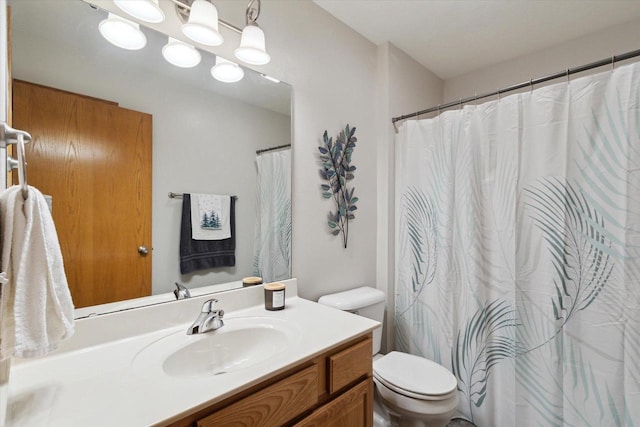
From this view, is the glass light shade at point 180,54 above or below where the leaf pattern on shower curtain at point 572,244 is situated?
above

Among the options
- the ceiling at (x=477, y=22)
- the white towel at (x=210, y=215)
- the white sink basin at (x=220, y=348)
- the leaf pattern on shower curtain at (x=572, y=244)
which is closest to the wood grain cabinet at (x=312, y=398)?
the white sink basin at (x=220, y=348)

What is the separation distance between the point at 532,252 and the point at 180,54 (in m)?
1.87

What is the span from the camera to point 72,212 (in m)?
0.96

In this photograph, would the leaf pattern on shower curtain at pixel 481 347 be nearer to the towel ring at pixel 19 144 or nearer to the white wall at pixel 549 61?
the white wall at pixel 549 61

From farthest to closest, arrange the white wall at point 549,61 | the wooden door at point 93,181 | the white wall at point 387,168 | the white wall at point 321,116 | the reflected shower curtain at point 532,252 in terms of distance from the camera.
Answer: the white wall at point 387,168, the white wall at point 549,61, the white wall at point 321,116, the reflected shower curtain at point 532,252, the wooden door at point 93,181

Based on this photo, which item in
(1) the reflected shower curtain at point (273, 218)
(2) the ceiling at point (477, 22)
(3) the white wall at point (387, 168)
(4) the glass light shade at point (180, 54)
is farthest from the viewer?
(3) the white wall at point (387, 168)

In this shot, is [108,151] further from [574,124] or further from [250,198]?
[574,124]

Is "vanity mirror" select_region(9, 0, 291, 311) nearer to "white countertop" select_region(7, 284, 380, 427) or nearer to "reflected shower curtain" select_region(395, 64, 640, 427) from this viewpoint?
"white countertop" select_region(7, 284, 380, 427)

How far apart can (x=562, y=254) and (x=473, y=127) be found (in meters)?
0.80

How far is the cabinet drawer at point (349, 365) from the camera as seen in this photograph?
990 mm

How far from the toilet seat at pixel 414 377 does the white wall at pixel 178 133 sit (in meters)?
0.85

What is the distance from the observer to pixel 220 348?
1.08 m

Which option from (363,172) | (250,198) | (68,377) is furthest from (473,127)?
(68,377)

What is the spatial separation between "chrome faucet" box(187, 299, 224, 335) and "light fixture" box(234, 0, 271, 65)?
1027 mm
